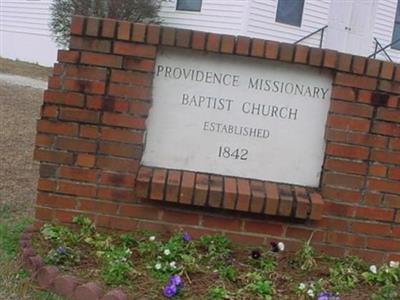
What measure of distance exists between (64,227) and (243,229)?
1.10 metres

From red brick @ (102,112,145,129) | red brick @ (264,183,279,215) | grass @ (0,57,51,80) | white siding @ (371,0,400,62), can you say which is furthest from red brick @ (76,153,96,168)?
white siding @ (371,0,400,62)

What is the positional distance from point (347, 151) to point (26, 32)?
20163mm

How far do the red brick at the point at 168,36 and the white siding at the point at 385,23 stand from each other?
1570cm

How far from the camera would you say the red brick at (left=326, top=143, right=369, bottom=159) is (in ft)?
13.3

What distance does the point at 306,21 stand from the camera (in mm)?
17391

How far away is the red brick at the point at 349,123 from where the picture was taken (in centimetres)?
404

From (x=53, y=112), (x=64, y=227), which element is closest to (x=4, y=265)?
(x=64, y=227)

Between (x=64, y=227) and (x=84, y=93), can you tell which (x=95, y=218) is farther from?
(x=84, y=93)

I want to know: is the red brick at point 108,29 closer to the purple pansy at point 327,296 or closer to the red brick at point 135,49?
the red brick at point 135,49

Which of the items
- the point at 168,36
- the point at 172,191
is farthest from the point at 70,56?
the point at 172,191

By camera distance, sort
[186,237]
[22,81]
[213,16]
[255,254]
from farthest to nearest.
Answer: [213,16]
[22,81]
[186,237]
[255,254]

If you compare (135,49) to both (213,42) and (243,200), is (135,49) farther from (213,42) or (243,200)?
(243,200)

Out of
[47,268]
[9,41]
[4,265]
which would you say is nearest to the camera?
[47,268]

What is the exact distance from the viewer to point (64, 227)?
4.11 metres
